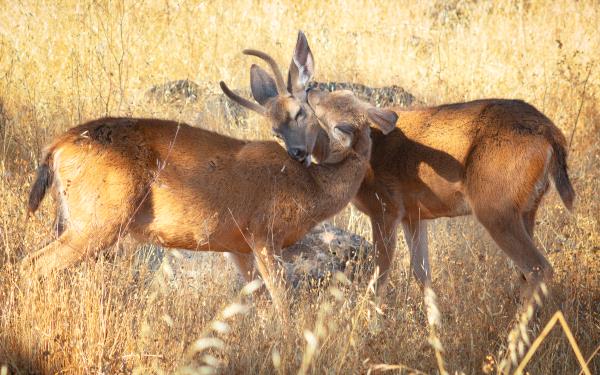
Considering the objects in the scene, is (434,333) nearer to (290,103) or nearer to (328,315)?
(328,315)

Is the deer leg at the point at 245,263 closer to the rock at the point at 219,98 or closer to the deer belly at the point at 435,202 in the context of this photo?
the deer belly at the point at 435,202

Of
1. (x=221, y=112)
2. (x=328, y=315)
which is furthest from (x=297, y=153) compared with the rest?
(x=221, y=112)

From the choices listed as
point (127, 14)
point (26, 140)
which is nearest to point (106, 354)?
point (26, 140)

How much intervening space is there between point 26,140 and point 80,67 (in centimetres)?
166

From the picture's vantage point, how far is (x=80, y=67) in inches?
391

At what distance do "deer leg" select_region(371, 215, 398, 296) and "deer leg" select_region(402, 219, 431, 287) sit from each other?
0.62ft

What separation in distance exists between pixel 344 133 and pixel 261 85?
97 centimetres

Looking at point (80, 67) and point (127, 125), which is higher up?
point (127, 125)

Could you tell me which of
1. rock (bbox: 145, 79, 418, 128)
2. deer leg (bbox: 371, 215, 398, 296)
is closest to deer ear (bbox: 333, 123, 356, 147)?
deer leg (bbox: 371, 215, 398, 296)

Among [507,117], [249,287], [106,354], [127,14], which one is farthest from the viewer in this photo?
[127,14]

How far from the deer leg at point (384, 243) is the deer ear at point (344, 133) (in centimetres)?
63

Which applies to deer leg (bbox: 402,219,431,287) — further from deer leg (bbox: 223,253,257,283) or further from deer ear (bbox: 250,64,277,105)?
deer ear (bbox: 250,64,277,105)

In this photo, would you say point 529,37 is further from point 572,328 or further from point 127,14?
point 572,328

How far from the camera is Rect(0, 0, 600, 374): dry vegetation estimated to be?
16.2ft
